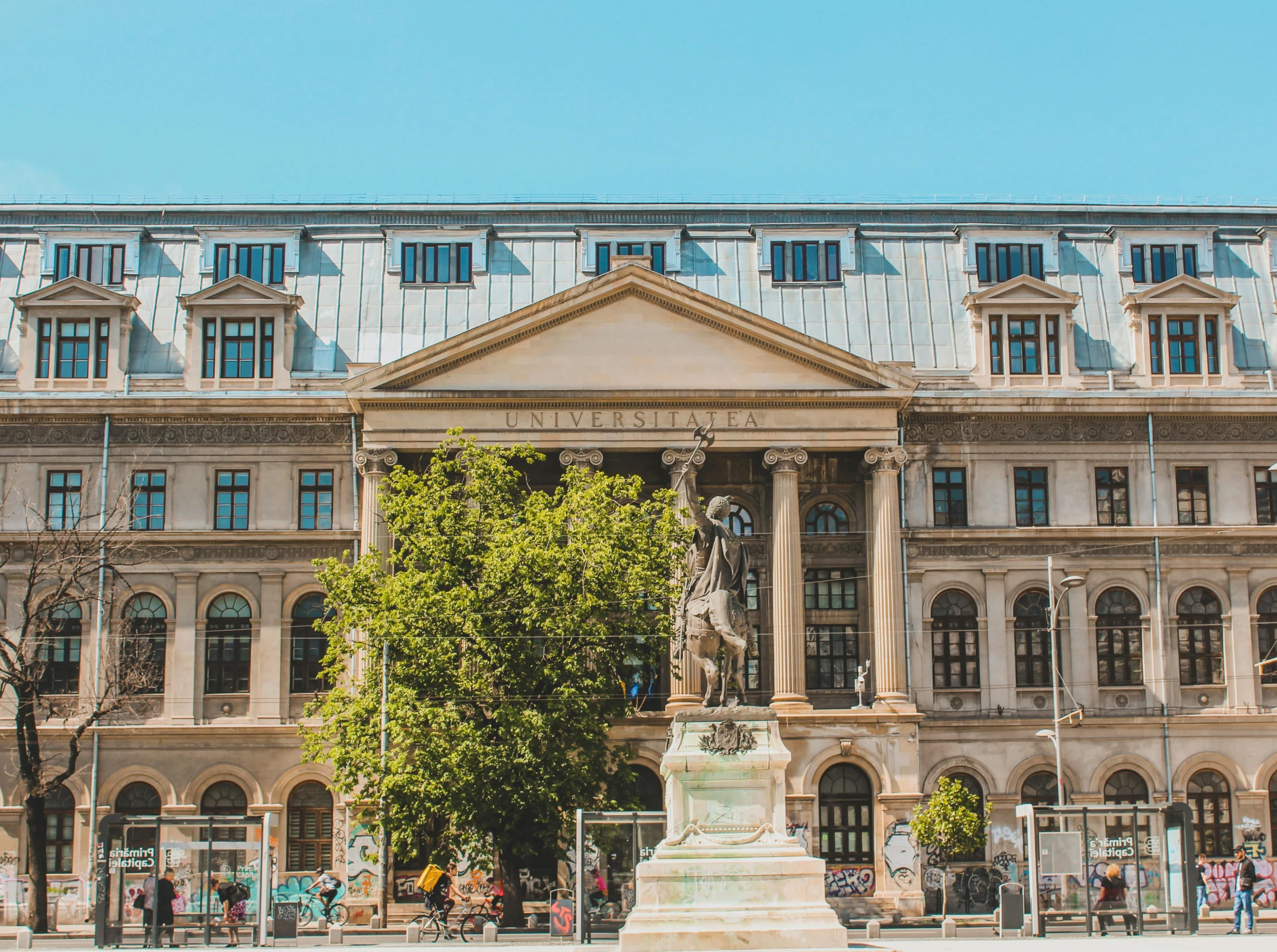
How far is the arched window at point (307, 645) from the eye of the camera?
55.8 meters

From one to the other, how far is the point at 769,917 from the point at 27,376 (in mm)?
40100

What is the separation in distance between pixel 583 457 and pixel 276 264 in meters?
14.7

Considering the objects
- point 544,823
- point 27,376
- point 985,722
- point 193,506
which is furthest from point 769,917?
point 27,376

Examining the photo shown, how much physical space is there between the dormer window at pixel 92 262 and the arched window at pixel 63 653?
12.1 metres

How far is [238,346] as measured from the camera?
191 ft

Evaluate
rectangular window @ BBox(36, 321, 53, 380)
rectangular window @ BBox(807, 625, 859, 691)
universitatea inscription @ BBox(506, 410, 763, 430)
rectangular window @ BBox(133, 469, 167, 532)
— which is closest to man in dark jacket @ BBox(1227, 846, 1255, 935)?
rectangular window @ BBox(807, 625, 859, 691)

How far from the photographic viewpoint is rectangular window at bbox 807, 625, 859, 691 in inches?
2224

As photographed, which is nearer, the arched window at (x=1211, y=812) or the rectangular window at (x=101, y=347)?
the arched window at (x=1211, y=812)

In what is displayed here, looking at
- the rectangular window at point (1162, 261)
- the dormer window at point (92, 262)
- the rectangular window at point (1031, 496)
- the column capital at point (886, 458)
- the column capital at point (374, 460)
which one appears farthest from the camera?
the rectangular window at point (1162, 261)

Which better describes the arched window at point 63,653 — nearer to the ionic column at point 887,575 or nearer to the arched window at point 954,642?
the ionic column at point 887,575

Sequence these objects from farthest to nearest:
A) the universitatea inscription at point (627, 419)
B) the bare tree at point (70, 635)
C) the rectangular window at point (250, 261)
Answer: the rectangular window at point (250, 261) → the universitatea inscription at point (627, 419) → the bare tree at point (70, 635)

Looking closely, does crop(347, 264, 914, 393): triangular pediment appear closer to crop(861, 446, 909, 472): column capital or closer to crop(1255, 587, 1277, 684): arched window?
crop(861, 446, 909, 472): column capital

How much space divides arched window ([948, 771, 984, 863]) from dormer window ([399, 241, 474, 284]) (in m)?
24.1

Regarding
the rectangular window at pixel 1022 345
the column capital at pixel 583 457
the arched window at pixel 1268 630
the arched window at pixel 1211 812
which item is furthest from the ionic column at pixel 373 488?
the arched window at pixel 1268 630
